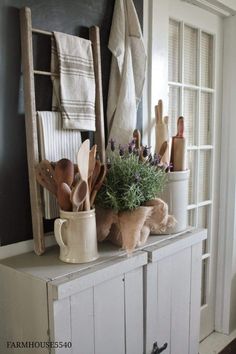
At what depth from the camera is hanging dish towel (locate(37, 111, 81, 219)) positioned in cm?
113

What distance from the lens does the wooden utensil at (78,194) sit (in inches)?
40.1

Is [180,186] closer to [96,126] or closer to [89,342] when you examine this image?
[96,126]

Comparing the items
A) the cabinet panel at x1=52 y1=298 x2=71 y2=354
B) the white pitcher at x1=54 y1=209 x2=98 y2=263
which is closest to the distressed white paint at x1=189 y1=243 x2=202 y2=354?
the white pitcher at x1=54 y1=209 x2=98 y2=263

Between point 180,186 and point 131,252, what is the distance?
373mm

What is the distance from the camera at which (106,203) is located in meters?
1.14

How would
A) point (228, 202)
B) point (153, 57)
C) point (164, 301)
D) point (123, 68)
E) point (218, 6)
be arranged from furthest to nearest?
point (228, 202) → point (218, 6) → point (153, 57) → point (123, 68) → point (164, 301)

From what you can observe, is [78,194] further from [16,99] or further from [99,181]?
[16,99]

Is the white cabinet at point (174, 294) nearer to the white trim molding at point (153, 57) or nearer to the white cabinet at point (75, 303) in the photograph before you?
the white cabinet at point (75, 303)

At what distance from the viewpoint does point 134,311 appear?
3.78ft

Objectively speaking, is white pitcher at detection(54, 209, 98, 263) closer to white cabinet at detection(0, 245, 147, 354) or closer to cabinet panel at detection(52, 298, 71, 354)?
white cabinet at detection(0, 245, 147, 354)

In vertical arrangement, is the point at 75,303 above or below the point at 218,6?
below

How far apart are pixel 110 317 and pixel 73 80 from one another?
79 cm

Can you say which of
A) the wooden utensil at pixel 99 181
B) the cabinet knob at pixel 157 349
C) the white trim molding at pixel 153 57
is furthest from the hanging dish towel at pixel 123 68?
the cabinet knob at pixel 157 349

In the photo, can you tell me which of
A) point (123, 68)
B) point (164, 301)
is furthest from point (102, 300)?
point (123, 68)
